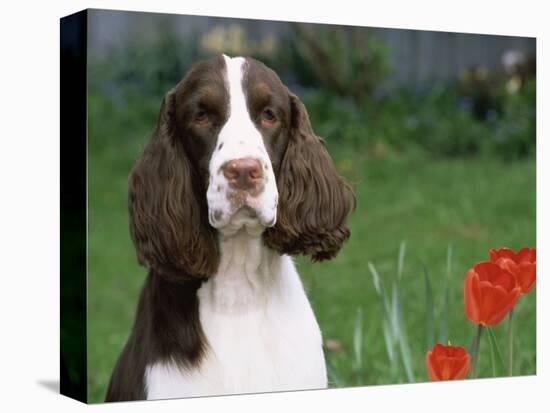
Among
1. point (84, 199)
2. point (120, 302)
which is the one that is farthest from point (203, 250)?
point (120, 302)

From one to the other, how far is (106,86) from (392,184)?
219 cm

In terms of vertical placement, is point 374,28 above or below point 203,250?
above

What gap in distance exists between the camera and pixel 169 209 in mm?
4156

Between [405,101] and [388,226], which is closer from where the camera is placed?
[405,101]

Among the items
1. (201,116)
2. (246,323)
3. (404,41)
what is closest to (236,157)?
(201,116)

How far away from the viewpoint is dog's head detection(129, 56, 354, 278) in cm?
402

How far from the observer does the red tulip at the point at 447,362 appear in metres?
4.46

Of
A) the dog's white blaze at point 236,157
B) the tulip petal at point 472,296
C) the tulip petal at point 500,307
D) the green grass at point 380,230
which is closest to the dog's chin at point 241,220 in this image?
the dog's white blaze at point 236,157

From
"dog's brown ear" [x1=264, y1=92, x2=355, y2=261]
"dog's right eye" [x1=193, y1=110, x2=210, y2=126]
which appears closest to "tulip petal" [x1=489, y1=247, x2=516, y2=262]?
"dog's brown ear" [x1=264, y1=92, x2=355, y2=261]

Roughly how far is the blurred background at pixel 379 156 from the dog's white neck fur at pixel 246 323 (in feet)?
2.15

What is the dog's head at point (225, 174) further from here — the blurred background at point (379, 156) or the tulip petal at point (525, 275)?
the blurred background at point (379, 156)

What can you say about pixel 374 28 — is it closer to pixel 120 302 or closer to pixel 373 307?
pixel 373 307

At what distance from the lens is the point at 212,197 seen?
4.04 meters

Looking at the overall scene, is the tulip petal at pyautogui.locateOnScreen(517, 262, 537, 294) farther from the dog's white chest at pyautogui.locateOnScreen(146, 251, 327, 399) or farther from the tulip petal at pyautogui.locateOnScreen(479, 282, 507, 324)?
the dog's white chest at pyautogui.locateOnScreen(146, 251, 327, 399)
